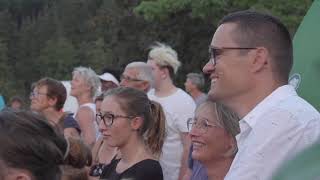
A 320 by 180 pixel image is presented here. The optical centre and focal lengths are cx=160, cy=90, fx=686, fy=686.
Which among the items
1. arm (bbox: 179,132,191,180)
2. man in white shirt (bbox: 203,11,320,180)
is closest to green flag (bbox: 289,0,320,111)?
man in white shirt (bbox: 203,11,320,180)

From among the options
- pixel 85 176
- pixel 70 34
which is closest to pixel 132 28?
pixel 70 34

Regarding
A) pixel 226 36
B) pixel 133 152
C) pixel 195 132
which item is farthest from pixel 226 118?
pixel 226 36

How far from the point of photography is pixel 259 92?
2.62 metres

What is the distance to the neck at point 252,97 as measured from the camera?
261cm

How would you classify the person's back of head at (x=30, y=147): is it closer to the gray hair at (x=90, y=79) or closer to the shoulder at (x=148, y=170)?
the shoulder at (x=148, y=170)

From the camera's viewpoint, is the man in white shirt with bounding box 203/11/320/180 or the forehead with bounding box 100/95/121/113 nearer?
the man in white shirt with bounding box 203/11/320/180

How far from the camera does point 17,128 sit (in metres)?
2.10

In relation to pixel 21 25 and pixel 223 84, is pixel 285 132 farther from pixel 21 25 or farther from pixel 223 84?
pixel 21 25

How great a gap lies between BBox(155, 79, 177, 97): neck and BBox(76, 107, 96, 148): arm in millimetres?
722

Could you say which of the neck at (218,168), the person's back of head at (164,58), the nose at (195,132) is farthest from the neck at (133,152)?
the person's back of head at (164,58)

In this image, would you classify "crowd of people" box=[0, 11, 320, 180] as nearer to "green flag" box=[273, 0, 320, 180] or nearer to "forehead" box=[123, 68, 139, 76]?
"green flag" box=[273, 0, 320, 180]

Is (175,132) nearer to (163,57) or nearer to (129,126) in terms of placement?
(163,57)

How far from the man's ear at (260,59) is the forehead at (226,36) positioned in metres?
0.11

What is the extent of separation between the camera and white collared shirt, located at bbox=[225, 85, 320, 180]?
2350 millimetres
